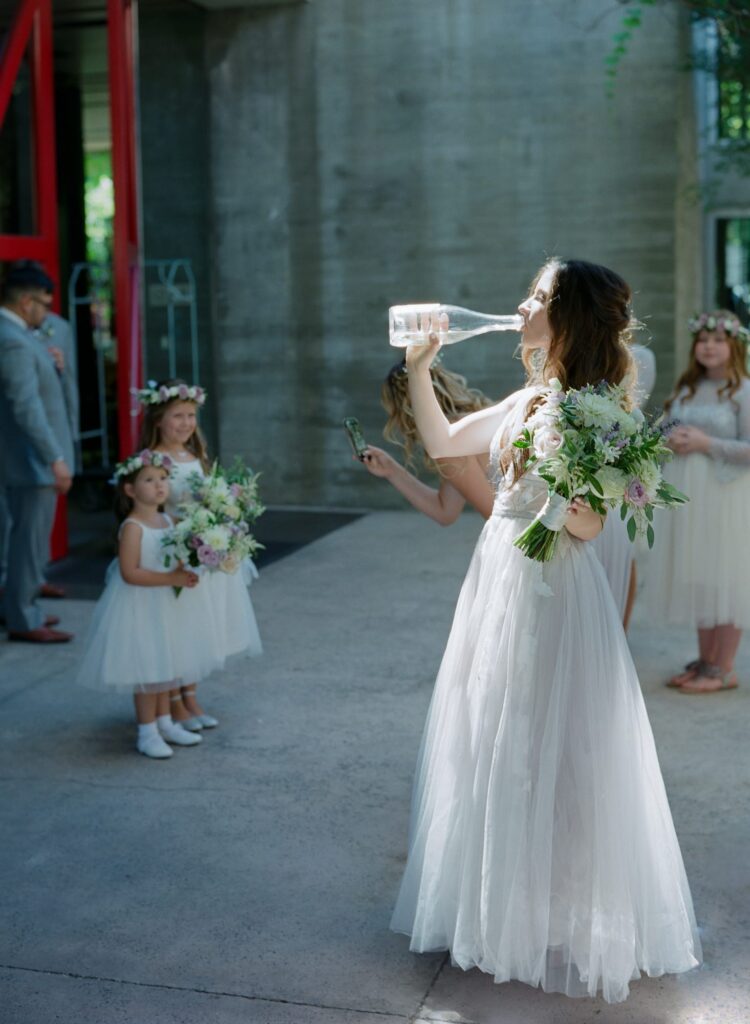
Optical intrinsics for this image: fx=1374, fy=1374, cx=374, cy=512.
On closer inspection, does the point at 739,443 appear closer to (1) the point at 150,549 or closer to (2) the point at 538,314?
(1) the point at 150,549

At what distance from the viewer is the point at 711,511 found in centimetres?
628

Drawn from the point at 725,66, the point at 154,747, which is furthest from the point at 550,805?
the point at 725,66

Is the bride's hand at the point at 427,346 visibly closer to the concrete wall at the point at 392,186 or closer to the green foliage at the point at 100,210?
the concrete wall at the point at 392,186

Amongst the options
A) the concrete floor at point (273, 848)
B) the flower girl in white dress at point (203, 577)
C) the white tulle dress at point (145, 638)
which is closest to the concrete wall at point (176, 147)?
the concrete floor at point (273, 848)

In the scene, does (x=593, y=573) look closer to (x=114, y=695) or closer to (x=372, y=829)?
(x=372, y=829)

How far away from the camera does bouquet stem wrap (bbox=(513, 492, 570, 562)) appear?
336 centimetres

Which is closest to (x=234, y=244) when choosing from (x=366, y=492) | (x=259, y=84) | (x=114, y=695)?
(x=259, y=84)

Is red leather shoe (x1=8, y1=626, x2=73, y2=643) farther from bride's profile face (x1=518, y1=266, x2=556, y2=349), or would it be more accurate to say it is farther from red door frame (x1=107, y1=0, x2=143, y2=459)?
bride's profile face (x1=518, y1=266, x2=556, y2=349)

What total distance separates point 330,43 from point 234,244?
6.19ft

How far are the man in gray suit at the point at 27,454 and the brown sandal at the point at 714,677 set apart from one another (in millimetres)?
3267

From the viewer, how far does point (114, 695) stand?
6430mm

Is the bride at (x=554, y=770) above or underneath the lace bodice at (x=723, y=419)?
underneath

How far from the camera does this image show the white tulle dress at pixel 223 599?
5.66 metres

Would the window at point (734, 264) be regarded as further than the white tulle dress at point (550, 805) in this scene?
Yes
